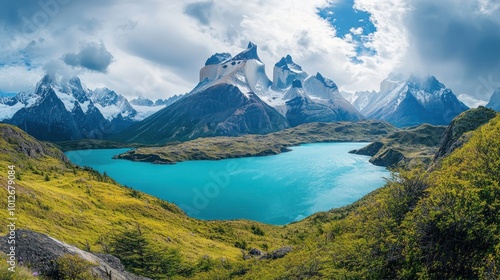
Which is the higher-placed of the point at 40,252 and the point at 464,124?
the point at 464,124

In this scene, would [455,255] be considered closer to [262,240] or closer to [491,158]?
[491,158]

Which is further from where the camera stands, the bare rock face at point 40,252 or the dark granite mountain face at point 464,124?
the dark granite mountain face at point 464,124

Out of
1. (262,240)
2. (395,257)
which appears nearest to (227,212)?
(262,240)

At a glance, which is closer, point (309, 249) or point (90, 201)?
point (309, 249)

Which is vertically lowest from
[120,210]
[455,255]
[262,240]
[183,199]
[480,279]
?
[480,279]

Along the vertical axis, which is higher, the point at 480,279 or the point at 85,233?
the point at 85,233

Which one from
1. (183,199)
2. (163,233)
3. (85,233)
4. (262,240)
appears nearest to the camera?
(85,233)

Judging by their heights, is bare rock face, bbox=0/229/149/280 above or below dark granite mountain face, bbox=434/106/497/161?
below

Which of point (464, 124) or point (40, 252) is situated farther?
point (464, 124)

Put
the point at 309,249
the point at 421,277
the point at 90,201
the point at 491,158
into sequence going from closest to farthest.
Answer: the point at 421,277 → the point at 491,158 → the point at 309,249 → the point at 90,201

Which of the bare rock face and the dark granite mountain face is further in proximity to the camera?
the dark granite mountain face

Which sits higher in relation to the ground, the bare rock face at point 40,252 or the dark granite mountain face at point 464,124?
the dark granite mountain face at point 464,124
